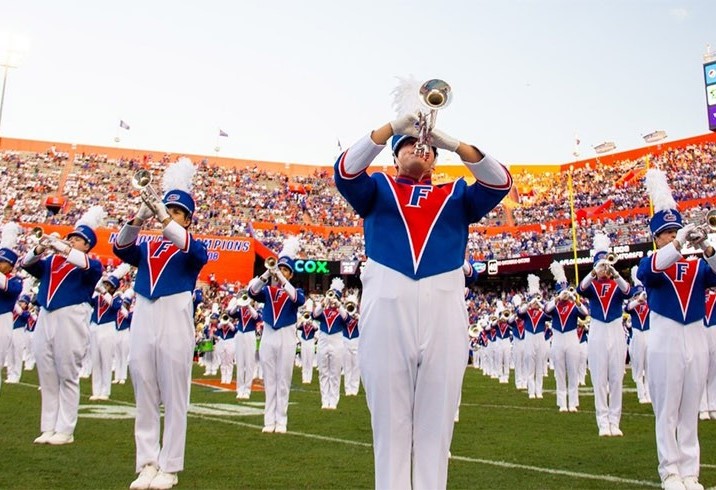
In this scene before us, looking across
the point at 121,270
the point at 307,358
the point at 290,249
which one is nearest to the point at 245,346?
the point at 307,358

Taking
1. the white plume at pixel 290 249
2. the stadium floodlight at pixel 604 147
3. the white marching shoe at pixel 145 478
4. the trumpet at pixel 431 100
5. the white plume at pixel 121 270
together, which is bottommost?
the white marching shoe at pixel 145 478

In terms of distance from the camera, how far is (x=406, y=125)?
3.44 metres

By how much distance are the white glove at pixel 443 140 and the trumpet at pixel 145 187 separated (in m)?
2.49

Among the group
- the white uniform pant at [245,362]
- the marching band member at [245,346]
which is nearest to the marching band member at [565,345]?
the marching band member at [245,346]

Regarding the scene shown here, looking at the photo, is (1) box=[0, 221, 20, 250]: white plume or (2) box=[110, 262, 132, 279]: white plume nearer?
(2) box=[110, 262, 132, 279]: white plume

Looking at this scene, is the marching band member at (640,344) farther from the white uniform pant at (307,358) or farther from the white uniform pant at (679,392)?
the white uniform pant at (307,358)

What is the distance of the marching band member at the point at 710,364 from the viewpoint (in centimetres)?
928

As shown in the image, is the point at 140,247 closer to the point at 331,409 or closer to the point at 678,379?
the point at 678,379

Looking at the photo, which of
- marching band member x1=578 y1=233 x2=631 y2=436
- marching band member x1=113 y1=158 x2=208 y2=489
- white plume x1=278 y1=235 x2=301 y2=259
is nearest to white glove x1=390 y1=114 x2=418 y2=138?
marching band member x1=113 y1=158 x2=208 y2=489

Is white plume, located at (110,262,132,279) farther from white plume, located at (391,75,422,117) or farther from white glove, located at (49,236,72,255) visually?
white plume, located at (391,75,422,117)

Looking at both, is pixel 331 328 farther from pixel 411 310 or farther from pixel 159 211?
pixel 411 310

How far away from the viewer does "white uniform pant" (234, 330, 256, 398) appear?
16.1 metres

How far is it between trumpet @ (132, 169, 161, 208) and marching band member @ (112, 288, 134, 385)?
1229 centimetres

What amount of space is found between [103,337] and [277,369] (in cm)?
690
